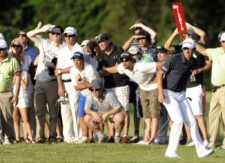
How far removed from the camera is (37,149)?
68.3ft

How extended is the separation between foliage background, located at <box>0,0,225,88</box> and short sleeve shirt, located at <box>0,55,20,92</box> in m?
30.6

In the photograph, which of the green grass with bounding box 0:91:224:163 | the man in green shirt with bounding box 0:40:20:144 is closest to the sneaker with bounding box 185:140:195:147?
the green grass with bounding box 0:91:224:163

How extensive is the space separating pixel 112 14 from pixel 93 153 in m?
36.3

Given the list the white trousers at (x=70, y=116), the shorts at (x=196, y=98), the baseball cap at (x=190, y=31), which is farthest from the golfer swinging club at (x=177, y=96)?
the white trousers at (x=70, y=116)

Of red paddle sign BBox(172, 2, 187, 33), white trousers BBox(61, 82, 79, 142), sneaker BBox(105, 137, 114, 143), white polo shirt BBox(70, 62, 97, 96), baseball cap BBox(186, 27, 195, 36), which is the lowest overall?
sneaker BBox(105, 137, 114, 143)

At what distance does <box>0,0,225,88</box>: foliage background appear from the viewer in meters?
54.1

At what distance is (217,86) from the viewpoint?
2173 centimetres

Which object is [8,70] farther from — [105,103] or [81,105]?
[105,103]

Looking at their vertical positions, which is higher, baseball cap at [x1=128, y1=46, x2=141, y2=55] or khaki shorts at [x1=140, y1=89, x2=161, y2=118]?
baseball cap at [x1=128, y1=46, x2=141, y2=55]

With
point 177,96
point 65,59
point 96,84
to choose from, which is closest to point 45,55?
point 65,59

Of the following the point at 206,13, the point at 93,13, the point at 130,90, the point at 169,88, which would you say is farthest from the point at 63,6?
the point at 169,88

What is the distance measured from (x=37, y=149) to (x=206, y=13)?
36.9 m

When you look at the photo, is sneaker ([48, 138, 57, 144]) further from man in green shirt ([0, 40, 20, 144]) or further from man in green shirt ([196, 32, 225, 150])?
man in green shirt ([196, 32, 225, 150])

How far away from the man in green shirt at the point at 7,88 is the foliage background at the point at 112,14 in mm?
30473
